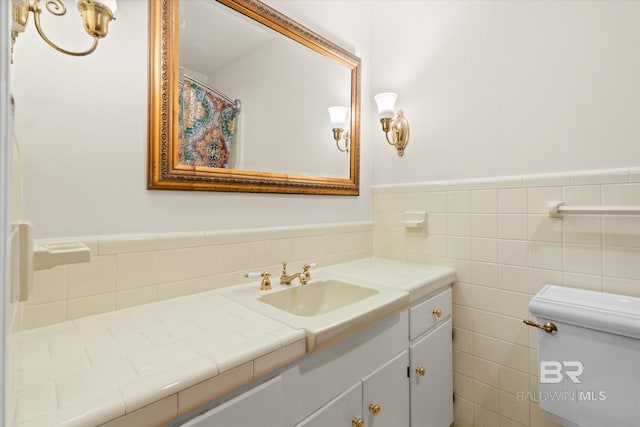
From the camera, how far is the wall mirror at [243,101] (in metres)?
0.99

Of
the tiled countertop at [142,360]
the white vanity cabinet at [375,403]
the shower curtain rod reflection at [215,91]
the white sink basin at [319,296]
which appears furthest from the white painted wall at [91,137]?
the white vanity cabinet at [375,403]

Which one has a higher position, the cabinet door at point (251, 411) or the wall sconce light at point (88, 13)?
the wall sconce light at point (88, 13)

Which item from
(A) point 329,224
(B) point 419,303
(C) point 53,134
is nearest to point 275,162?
(A) point 329,224

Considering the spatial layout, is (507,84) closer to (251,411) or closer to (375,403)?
(375,403)

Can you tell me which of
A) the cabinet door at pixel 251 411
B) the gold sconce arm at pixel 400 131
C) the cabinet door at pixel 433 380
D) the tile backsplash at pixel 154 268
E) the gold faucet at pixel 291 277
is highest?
the gold sconce arm at pixel 400 131

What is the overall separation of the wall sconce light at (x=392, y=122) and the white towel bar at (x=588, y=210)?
2.40 ft

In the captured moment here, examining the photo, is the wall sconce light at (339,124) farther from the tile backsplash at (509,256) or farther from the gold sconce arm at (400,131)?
the tile backsplash at (509,256)

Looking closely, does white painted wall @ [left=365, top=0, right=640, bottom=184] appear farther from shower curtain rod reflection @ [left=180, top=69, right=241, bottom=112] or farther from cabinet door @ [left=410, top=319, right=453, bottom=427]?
shower curtain rod reflection @ [left=180, top=69, right=241, bottom=112]

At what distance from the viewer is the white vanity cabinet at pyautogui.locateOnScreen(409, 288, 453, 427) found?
115cm

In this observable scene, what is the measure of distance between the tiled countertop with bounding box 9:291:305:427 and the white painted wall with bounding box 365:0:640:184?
46.3 inches

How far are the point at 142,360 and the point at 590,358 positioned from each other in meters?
1.25

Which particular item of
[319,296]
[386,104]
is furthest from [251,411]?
[386,104]

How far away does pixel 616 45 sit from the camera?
1.07 meters

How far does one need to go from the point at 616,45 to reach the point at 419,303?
116 cm
